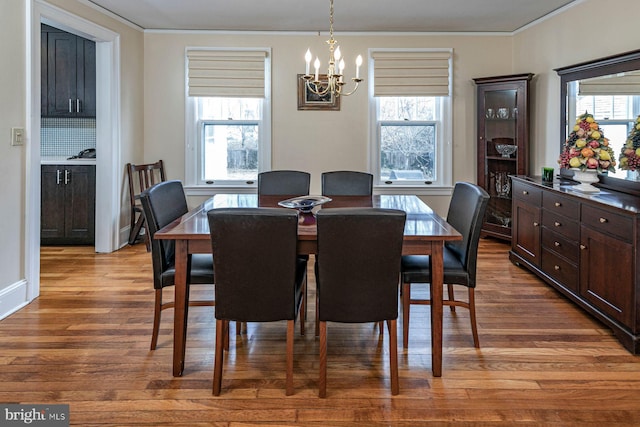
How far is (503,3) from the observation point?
425 cm

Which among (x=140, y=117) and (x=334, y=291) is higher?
(x=140, y=117)

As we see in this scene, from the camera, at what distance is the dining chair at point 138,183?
16.4 ft

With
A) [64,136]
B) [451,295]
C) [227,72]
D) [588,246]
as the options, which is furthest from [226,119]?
[588,246]

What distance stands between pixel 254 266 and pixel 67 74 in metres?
4.17

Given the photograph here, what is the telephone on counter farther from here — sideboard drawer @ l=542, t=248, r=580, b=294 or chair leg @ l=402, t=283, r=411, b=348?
sideboard drawer @ l=542, t=248, r=580, b=294

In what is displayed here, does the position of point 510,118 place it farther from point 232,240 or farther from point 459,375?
point 232,240

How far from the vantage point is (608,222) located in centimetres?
275

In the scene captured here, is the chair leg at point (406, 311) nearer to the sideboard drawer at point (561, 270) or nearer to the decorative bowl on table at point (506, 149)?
the sideboard drawer at point (561, 270)

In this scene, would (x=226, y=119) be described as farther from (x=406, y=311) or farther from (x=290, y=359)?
(x=290, y=359)

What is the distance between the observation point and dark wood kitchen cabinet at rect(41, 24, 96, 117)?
16.2ft

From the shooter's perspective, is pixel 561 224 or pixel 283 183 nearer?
pixel 561 224

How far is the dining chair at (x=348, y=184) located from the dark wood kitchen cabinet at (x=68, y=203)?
276 cm

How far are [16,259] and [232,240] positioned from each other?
2.11 meters

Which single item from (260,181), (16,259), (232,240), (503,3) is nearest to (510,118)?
(503,3)
